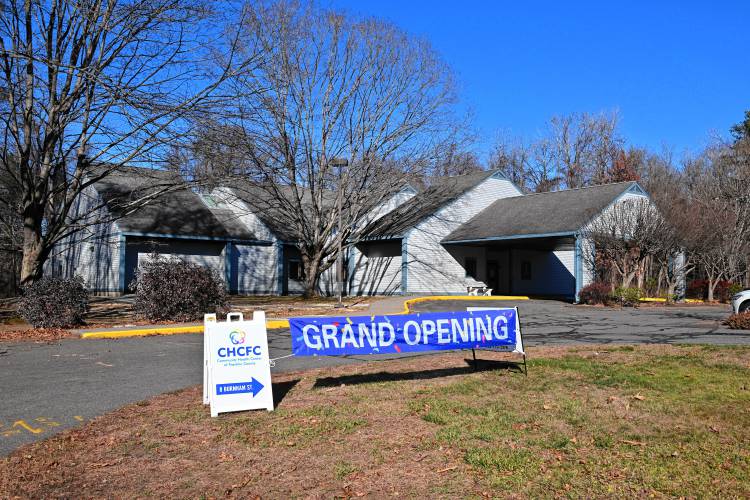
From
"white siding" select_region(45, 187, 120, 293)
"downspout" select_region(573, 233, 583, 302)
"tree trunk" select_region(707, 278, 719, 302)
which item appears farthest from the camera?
"tree trunk" select_region(707, 278, 719, 302)

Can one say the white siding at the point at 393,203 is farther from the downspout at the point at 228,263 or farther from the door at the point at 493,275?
the downspout at the point at 228,263

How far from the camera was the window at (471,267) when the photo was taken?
35469mm

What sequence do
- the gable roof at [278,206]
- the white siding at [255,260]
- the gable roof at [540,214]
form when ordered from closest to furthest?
the gable roof at [540,214] < the gable roof at [278,206] < the white siding at [255,260]

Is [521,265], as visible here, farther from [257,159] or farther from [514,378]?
[514,378]

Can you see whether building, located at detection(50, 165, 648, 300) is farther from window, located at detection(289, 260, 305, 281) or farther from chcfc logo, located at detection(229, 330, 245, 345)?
chcfc logo, located at detection(229, 330, 245, 345)

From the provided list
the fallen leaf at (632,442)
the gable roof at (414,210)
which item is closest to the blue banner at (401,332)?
the fallen leaf at (632,442)

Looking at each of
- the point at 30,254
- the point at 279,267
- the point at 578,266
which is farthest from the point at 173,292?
the point at 578,266

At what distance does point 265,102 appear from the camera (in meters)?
24.4

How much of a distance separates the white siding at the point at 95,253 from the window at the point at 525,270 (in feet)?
70.6

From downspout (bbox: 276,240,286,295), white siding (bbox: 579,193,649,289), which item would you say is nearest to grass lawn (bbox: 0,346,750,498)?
white siding (bbox: 579,193,649,289)

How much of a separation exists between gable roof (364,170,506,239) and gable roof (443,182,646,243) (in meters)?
1.78

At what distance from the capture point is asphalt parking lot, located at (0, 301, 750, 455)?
7090mm

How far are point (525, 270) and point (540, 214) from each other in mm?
5679

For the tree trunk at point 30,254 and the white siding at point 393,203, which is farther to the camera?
the white siding at point 393,203
